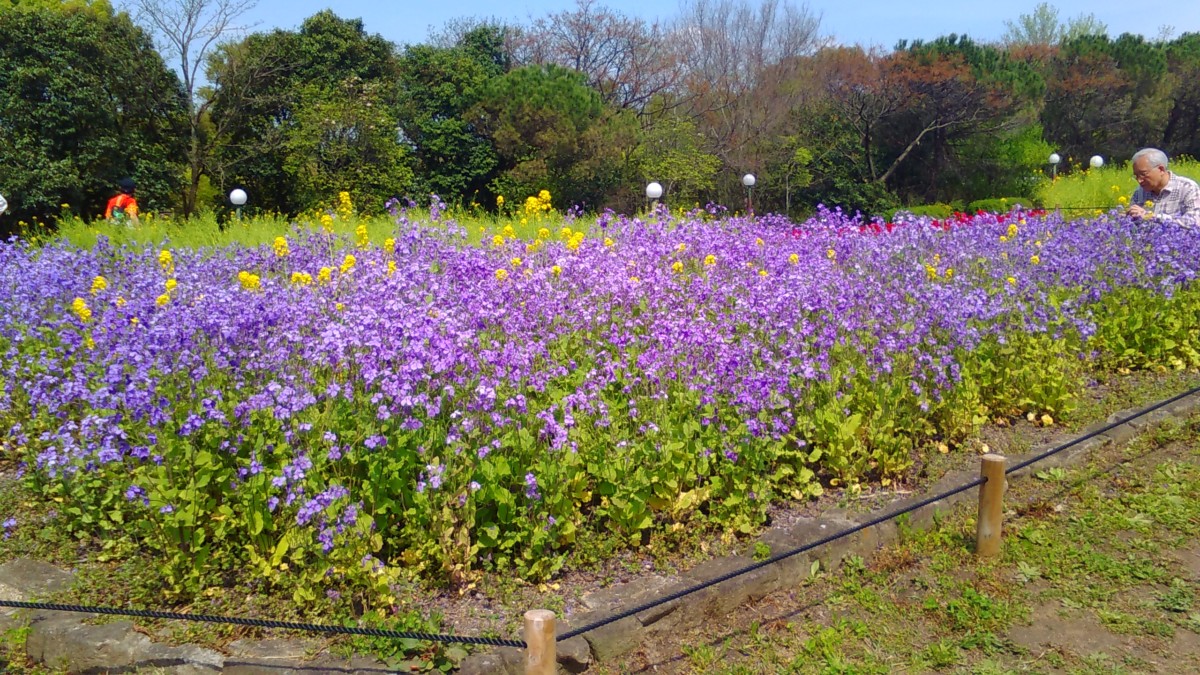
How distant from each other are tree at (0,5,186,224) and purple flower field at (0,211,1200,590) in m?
12.5

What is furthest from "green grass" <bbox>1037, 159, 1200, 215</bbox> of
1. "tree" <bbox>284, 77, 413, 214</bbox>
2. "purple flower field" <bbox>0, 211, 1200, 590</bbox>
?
"tree" <bbox>284, 77, 413, 214</bbox>

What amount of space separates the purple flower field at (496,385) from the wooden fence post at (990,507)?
0.58 m

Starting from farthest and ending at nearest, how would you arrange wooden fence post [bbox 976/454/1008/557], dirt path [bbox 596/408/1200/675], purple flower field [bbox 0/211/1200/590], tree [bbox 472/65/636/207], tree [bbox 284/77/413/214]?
tree [bbox 284/77/413/214] → tree [bbox 472/65/636/207] → wooden fence post [bbox 976/454/1008/557] → purple flower field [bbox 0/211/1200/590] → dirt path [bbox 596/408/1200/675]

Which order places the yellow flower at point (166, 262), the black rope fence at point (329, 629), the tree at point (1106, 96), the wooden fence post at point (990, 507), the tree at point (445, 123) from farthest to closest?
the tree at point (1106, 96)
the tree at point (445, 123)
the yellow flower at point (166, 262)
the wooden fence post at point (990, 507)
the black rope fence at point (329, 629)

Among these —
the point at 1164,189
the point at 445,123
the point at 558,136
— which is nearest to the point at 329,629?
the point at 1164,189

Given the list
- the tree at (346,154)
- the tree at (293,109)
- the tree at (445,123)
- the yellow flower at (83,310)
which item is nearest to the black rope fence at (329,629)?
the yellow flower at (83,310)

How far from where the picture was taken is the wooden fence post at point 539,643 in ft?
7.78

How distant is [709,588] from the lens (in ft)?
10.4

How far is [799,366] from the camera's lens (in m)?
4.05

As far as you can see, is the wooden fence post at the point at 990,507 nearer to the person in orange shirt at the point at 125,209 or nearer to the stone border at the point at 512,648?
the stone border at the point at 512,648

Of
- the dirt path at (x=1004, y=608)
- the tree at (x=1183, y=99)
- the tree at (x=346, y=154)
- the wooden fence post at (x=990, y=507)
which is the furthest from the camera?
the tree at (x=1183, y=99)

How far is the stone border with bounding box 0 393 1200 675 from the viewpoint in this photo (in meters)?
2.73

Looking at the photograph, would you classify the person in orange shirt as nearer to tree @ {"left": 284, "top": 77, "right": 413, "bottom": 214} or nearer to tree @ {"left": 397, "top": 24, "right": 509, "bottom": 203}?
tree @ {"left": 284, "top": 77, "right": 413, "bottom": 214}

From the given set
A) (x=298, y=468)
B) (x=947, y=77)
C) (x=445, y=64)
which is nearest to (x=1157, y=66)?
(x=947, y=77)
